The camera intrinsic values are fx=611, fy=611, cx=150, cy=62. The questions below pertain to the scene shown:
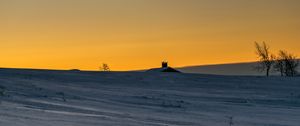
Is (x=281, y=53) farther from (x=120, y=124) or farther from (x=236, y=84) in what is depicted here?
(x=120, y=124)

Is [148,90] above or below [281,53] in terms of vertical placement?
below

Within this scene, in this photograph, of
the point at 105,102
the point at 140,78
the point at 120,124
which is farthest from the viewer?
the point at 140,78

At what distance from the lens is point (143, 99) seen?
41.3ft

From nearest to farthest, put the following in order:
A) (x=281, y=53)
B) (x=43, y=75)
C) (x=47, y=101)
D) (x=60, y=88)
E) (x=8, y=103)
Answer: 1. (x=8, y=103)
2. (x=47, y=101)
3. (x=60, y=88)
4. (x=43, y=75)
5. (x=281, y=53)

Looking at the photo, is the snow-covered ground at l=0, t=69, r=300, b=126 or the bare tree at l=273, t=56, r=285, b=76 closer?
the snow-covered ground at l=0, t=69, r=300, b=126

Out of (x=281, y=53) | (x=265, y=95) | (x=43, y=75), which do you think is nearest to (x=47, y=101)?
(x=43, y=75)

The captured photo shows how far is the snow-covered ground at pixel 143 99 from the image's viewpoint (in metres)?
8.38

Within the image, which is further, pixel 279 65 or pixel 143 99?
pixel 279 65

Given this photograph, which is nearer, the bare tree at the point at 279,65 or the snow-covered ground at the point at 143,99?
the snow-covered ground at the point at 143,99

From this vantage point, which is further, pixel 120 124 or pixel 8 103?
pixel 8 103

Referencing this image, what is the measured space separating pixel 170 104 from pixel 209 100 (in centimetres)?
232

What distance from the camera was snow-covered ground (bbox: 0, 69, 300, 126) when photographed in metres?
8.38

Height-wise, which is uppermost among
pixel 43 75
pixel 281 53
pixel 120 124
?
pixel 281 53

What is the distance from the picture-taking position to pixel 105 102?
11.5m
